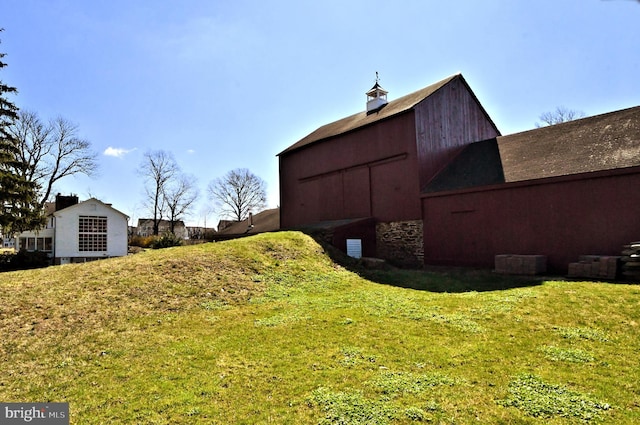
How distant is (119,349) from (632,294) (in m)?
11.2

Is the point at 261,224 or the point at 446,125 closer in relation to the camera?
the point at 446,125

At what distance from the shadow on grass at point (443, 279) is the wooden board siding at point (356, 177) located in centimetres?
428

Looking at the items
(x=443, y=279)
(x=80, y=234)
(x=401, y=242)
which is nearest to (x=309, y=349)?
(x=443, y=279)

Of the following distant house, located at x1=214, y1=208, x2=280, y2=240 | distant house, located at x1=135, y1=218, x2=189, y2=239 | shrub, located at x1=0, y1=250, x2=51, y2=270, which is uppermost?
distant house, located at x1=135, y1=218, x2=189, y2=239

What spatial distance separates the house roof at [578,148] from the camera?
12.7 meters

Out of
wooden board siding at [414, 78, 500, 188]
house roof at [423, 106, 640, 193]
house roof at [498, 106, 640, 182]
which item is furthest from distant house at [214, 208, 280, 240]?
house roof at [498, 106, 640, 182]

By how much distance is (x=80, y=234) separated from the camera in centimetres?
2875

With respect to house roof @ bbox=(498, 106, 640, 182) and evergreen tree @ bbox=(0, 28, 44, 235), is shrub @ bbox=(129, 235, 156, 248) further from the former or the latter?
house roof @ bbox=(498, 106, 640, 182)

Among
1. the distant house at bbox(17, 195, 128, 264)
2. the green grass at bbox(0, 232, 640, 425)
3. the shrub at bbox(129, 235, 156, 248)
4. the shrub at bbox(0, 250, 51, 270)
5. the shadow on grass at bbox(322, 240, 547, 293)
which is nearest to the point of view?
the green grass at bbox(0, 232, 640, 425)

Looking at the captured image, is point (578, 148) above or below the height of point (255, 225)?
A: above

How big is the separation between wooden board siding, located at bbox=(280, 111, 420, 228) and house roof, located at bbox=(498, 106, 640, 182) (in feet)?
15.2

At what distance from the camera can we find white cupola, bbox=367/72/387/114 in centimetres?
2322

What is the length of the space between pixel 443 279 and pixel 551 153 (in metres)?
7.50

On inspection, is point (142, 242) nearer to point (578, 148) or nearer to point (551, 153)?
point (551, 153)
